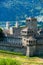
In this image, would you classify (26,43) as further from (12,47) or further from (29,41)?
(12,47)

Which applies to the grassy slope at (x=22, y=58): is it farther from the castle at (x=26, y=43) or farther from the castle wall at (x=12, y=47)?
the castle at (x=26, y=43)

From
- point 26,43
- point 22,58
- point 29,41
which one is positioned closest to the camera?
point 22,58

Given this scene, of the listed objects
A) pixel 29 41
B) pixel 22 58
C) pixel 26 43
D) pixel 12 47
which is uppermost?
pixel 29 41

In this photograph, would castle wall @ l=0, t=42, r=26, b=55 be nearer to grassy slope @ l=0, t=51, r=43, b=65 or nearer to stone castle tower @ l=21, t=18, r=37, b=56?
stone castle tower @ l=21, t=18, r=37, b=56

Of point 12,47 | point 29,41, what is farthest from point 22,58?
point 12,47

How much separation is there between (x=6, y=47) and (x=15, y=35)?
9.78 m

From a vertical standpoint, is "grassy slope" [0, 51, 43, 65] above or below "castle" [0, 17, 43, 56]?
below

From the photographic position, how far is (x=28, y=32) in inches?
4360

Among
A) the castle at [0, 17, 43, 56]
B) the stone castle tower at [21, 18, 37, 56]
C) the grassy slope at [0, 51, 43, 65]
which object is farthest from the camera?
the castle at [0, 17, 43, 56]

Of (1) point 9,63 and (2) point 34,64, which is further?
(2) point 34,64

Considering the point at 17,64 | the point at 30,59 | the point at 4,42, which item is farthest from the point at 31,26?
the point at 17,64

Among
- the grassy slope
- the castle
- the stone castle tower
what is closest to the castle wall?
the castle

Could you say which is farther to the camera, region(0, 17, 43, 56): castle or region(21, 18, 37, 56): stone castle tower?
region(0, 17, 43, 56): castle

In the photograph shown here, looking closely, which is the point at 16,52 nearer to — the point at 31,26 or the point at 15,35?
the point at 15,35
